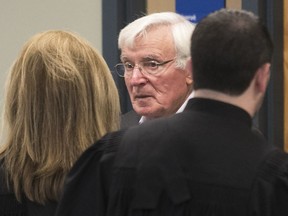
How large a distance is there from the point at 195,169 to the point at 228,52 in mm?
273

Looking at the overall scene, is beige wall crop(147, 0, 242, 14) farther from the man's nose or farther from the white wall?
the man's nose

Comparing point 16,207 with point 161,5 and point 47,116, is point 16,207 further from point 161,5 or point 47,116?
point 161,5

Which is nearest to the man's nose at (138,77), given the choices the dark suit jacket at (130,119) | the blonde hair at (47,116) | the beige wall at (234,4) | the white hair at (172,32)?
the white hair at (172,32)

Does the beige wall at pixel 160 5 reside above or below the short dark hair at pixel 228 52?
below

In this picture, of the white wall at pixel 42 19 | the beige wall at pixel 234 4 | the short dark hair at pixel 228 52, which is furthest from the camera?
the beige wall at pixel 234 4

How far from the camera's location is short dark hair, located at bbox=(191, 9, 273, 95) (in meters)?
1.87

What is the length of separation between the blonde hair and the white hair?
2.72 feet

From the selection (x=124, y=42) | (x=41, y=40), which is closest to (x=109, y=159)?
(x=41, y=40)

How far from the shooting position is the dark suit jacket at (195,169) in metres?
1.87

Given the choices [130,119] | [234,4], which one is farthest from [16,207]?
[234,4]

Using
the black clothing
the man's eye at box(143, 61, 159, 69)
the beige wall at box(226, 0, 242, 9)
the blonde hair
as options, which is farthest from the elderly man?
the beige wall at box(226, 0, 242, 9)

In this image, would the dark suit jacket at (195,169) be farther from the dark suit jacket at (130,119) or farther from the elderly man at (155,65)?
the dark suit jacket at (130,119)

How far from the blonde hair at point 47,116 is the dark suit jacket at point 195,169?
32 cm

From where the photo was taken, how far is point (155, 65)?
320 centimetres
